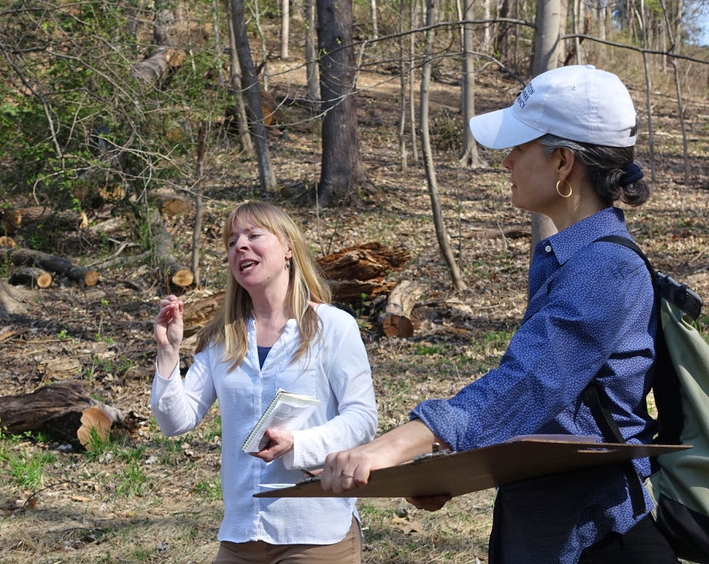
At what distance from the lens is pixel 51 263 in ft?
39.3

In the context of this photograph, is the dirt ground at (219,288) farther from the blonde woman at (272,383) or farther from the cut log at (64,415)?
the blonde woman at (272,383)

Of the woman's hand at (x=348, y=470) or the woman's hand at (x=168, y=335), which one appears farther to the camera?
the woman's hand at (x=168, y=335)

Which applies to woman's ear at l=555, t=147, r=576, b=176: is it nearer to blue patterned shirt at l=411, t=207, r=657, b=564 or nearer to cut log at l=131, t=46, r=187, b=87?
blue patterned shirt at l=411, t=207, r=657, b=564

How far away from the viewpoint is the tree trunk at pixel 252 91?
46.3 feet

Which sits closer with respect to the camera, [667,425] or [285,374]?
[667,425]

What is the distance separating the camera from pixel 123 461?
6297 mm

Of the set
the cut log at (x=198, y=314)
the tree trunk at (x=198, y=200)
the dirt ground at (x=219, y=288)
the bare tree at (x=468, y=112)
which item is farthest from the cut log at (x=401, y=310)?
the bare tree at (x=468, y=112)

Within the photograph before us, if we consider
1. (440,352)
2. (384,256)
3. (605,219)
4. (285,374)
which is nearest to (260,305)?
(285,374)

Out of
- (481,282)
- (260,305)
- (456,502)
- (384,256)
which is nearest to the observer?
(260,305)

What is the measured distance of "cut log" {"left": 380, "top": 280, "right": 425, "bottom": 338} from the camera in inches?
357

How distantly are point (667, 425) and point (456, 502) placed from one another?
3.77m

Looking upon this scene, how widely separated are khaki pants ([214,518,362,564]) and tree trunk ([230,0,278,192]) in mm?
11415

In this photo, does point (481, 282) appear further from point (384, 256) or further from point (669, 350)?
point (669, 350)

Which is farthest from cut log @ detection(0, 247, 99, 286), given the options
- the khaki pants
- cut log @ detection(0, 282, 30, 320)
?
the khaki pants
